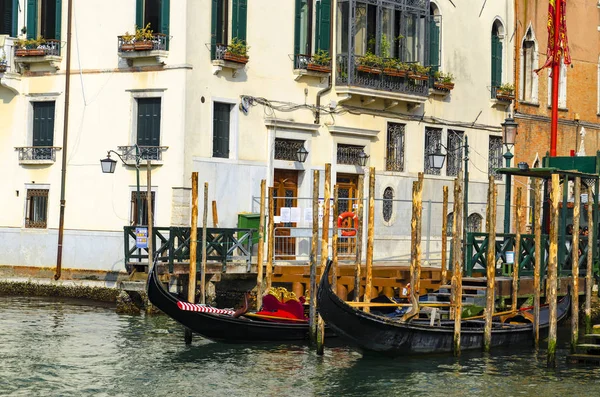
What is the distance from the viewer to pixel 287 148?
23594 millimetres

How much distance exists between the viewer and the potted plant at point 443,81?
84.5 feet

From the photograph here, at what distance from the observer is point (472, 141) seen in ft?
88.0

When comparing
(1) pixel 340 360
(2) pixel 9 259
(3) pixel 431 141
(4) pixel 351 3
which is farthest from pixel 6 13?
(1) pixel 340 360

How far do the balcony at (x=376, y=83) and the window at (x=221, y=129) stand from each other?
2211 mm

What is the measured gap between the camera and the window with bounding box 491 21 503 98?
2719 centimetres

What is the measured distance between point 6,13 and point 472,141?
8.96 meters

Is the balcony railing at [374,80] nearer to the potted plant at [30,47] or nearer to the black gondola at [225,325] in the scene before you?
the potted plant at [30,47]

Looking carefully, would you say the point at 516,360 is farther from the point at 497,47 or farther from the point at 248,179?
the point at 497,47

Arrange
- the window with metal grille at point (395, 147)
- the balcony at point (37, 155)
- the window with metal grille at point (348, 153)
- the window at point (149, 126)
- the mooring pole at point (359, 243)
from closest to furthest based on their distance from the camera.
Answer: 1. the mooring pole at point (359, 243)
2. the window at point (149, 126)
3. the balcony at point (37, 155)
4. the window with metal grille at point (348, 153)
5. the window with metal grille at point (395, 147)

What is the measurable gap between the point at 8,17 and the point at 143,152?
350 cm

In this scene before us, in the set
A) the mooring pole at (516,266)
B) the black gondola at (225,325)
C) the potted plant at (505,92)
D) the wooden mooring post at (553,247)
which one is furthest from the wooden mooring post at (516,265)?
the potted plant at (505,92)

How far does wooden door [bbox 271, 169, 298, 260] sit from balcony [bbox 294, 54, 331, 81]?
1.63 m

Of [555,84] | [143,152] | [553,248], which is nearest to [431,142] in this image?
[555,84]

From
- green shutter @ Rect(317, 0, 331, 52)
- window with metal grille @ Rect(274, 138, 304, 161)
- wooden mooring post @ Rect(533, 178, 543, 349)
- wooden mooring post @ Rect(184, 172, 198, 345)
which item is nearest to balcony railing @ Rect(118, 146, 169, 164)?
window with metal grille @ Rect(274, 138, 304, 161)
